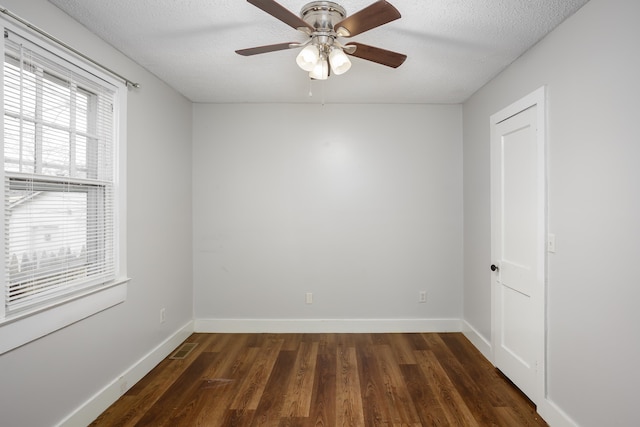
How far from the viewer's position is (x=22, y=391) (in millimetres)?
1688

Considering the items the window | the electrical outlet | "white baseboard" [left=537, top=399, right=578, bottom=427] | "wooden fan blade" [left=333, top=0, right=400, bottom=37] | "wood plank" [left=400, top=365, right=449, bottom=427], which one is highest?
"wooden fan blade" [left=333, top=0, right=400, bottom=37]

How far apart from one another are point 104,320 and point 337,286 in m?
2.22

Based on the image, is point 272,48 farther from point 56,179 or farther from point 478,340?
point 478,340

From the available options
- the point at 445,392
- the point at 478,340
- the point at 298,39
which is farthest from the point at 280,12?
the point at 478,340

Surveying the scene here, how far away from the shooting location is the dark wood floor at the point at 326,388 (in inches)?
85.9

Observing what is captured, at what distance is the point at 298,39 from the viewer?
2.28 metres

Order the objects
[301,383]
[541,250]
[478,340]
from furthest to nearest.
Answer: [478,340], [301,383], [541,250]

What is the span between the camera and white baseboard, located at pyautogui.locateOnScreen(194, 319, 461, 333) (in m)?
3.69

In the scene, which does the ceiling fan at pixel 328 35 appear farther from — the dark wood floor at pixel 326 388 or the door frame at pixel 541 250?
the dark wood floor at pixel 326 388

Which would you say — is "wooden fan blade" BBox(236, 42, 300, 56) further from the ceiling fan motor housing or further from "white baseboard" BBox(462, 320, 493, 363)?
"white baseboard" BBox(462, 320, 493, 363)

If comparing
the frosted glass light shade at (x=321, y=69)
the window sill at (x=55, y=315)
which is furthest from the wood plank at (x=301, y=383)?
the frosted glass light shade at (x=321, y=69)

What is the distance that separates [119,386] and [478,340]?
314 cm

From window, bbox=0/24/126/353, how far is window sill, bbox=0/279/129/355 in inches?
1.5

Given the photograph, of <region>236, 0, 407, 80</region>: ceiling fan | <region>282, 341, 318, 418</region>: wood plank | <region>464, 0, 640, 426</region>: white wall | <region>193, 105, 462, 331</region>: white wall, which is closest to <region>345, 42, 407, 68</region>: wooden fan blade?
<region>236, 0, 407, 80</region>: ceiling fan
